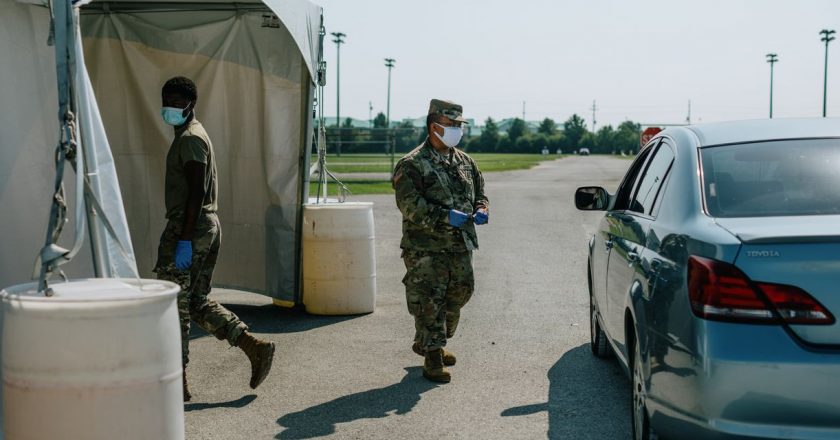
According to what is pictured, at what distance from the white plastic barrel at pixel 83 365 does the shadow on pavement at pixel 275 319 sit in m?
5.36

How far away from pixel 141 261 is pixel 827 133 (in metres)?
7.28

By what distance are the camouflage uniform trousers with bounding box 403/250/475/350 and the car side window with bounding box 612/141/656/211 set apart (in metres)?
1.26

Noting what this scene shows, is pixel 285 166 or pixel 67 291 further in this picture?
pixel 285 166

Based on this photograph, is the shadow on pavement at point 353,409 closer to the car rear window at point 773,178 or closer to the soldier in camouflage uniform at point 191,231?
the soldier in camouflage uniform at point 191,231

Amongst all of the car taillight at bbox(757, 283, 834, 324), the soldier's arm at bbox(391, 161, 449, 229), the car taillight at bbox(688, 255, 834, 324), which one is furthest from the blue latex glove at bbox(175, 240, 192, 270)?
the car taillight at bbox(757, 283, 834, 324)

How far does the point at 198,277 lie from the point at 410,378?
1670 millimetres

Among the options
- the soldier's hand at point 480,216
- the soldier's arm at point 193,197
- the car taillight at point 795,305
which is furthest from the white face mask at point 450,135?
the car taillight at point 795,305

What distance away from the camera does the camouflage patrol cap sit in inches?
305

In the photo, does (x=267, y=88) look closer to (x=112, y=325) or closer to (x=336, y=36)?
(x=112, y=325)

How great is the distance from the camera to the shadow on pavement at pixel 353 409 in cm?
628

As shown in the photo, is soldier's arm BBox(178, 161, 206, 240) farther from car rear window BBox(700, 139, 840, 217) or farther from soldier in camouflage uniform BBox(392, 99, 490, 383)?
car rear window BBox(700, 139, 840, 217)

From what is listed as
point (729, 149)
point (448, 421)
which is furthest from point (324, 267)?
point (729, 149)

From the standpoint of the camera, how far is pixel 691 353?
4.25 metres

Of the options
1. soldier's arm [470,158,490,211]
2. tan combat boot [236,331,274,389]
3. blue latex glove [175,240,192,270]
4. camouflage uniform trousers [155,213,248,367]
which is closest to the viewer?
blue latex glove [175,240,192,270]
